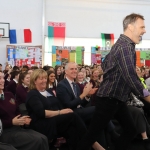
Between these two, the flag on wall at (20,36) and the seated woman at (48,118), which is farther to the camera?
the flag on wall at (20,36)

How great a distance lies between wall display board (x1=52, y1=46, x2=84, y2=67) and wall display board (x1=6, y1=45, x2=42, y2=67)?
0.54 meters

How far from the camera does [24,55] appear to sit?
8969 millimetres

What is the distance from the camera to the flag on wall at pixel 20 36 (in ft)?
29.1

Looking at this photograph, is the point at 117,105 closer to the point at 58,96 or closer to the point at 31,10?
the point at 58,96

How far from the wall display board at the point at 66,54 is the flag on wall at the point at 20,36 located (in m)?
0.96

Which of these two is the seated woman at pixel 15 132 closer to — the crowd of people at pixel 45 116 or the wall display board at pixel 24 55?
the crowd of people at pixel 45 116

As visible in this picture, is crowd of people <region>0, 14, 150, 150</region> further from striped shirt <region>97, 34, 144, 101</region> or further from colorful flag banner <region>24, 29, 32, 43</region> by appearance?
colorful flag banner <region>24, 29, 32, 43</region>

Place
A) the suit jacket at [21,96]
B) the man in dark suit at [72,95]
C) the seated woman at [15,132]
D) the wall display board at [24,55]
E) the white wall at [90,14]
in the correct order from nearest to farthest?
1. the seated woman at [15,132]
2. the man in dark suit at [72,95]
3. the suit jacket at [21,96]
4. the wall display board at [24,55]
5. the white wall at [90,14]

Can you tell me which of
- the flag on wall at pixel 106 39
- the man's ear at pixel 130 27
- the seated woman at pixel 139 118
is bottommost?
the seated woman at pixel 139 118

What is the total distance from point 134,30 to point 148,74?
4.87 m

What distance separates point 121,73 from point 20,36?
7.22 meters

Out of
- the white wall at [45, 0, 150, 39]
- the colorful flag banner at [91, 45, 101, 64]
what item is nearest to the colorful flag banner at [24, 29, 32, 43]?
the white wall at [45, 0, 150, 39]

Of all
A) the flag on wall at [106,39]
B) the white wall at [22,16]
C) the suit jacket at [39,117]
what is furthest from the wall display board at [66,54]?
the suit jacket at [39,117]

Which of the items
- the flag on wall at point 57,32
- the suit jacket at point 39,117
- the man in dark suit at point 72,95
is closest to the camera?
the suit jacket at point 39,117
